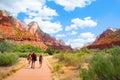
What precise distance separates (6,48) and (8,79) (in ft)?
231

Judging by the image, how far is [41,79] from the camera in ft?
72.4

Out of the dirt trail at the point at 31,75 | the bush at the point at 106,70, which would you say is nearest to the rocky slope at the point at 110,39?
the dirt trail at the point at 31,75

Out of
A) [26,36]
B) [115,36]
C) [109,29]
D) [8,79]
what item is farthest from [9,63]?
[109,29]

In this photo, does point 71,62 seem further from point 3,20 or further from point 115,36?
point 3,20

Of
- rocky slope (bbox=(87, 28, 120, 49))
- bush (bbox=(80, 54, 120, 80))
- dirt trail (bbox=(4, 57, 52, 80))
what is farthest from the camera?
rocky slope (bbox=(87, 28, 120, 49))

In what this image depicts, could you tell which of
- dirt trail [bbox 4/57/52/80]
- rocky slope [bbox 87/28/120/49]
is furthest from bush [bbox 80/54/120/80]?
rocky slope [bbox 87/28/120/49]

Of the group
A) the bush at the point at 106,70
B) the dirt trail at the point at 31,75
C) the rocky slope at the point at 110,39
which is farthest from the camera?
the rocky slope at the point at 110,39

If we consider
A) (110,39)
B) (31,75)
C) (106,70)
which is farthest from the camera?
(110,39)

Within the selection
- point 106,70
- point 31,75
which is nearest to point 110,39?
point 31,75

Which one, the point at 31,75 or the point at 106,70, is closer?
the point at 106,70

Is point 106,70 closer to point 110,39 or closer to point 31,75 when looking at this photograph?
point 31,75

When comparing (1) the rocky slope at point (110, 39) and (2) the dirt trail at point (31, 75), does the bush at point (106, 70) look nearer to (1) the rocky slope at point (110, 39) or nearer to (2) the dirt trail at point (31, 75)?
(2) the dirt trail at point (31, 75)

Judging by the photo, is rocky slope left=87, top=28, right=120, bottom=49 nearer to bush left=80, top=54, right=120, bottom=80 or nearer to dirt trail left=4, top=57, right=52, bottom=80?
dirt trail left=4, top=57, right=52, bottom=80

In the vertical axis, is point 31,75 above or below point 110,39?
below
